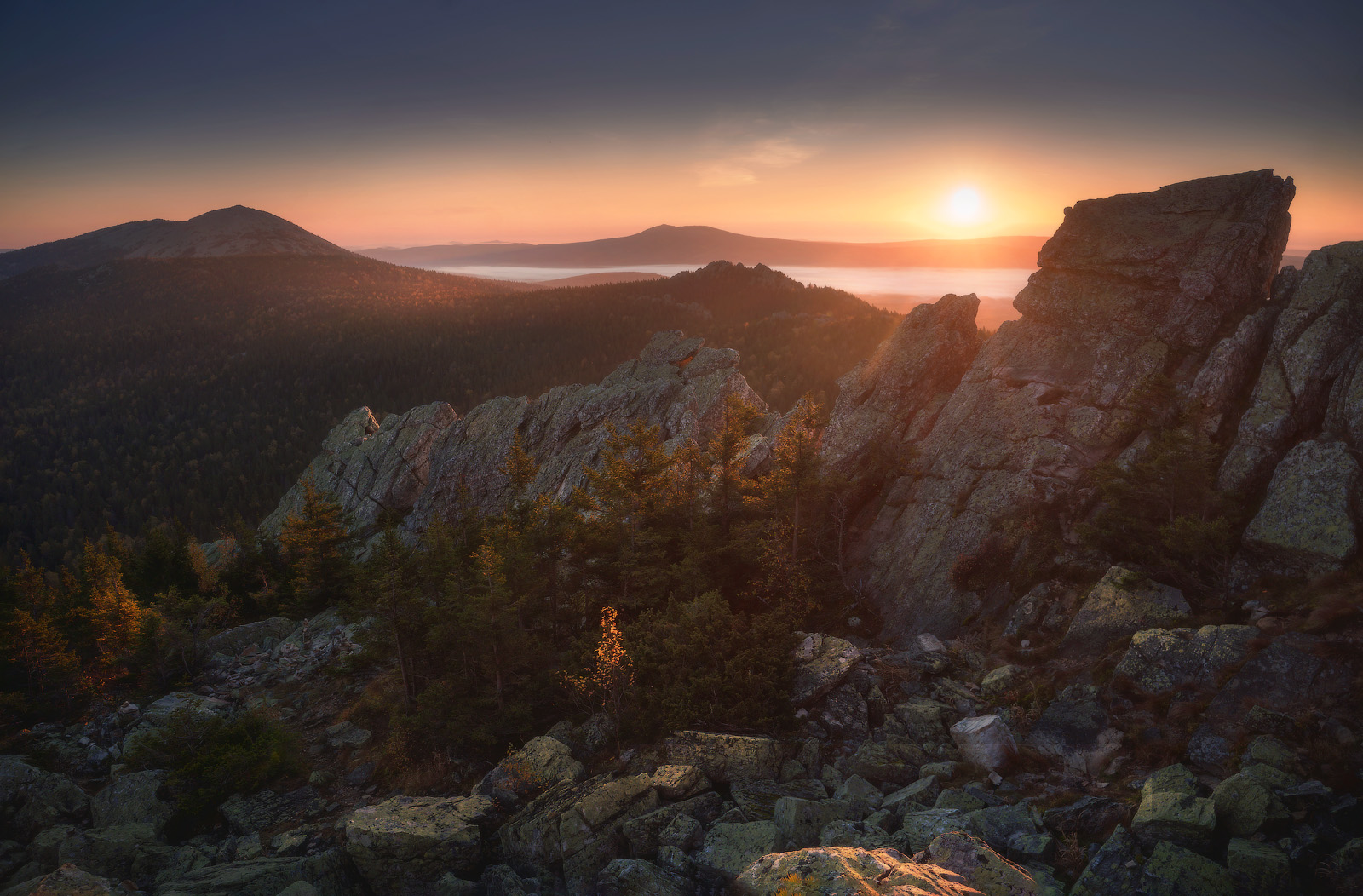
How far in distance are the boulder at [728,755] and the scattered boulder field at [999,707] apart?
92mm

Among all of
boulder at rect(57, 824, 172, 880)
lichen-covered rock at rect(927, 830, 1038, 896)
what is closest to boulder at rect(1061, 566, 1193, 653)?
lichen-covered rock at rect(927, 830, 1038, 896)

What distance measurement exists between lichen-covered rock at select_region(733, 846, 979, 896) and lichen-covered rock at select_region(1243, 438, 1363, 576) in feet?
55.5

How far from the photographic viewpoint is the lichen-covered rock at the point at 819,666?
2200cm

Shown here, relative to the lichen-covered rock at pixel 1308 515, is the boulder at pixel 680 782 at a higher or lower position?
lower

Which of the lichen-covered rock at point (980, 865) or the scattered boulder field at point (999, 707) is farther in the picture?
the scattered boulder field at point (999, 707)

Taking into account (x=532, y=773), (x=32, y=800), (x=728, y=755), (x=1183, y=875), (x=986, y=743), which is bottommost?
(x=32, y=800)

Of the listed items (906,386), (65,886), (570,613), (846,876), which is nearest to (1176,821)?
(846,876)

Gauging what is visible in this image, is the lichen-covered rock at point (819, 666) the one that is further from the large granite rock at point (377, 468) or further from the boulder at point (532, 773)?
the large granite rock at point (377, 468)

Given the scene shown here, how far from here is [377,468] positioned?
78.9m

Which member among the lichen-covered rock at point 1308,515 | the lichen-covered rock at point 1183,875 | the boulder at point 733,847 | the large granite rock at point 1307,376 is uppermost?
the large granite rock at point 1307,376

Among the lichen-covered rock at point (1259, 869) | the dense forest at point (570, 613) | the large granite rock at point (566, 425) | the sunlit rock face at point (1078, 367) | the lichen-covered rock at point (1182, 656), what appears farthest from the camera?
the large granite rock at point (566, 425)

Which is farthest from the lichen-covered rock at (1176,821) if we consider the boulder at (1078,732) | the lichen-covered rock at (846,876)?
the lichen-covered rock at (846,876)

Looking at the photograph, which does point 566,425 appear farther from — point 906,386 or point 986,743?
point 986,743

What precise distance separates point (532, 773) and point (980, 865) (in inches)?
572
